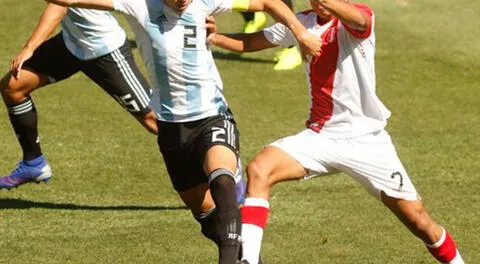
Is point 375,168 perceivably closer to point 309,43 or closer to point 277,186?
point 309,43

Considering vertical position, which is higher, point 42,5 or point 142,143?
point 142,143

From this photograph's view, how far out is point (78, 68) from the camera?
10867mm

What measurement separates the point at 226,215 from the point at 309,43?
1.16 m

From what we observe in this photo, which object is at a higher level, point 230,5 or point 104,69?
point 230,5

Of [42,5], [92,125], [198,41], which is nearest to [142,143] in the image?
[92,125]

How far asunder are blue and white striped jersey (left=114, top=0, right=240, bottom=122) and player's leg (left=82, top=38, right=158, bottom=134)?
7.70 feet

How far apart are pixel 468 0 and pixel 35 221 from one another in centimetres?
998

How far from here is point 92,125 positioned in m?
13.5

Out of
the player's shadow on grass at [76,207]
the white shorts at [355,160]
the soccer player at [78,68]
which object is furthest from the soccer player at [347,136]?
the player's shadow on grass at [76,207]

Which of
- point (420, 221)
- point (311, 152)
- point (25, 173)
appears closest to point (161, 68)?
point (311, 152)

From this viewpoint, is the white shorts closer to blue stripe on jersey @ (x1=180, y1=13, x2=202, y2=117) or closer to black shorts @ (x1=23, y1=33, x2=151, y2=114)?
blue stripe on jersey @ (x1=180, y1=13, x2=202, y2=117)

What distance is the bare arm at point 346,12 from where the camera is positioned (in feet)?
26.0

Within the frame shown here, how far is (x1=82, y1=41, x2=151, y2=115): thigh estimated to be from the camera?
10.8 m

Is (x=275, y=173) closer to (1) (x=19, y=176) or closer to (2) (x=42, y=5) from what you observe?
(1) (x=19, y=176)
